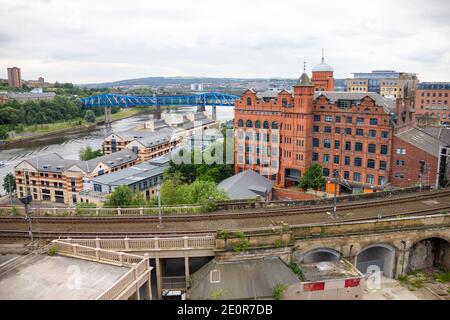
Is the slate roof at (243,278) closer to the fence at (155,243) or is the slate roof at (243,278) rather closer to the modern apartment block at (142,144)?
the fence at (155,243)

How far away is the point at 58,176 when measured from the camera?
53.2 m

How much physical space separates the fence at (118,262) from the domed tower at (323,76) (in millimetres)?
53697

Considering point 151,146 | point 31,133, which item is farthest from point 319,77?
point 31,133

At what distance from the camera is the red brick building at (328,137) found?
151 ft

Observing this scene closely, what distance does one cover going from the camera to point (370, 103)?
46531mm

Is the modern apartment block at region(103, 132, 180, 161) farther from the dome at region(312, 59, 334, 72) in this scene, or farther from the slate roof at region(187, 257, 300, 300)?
the slate roof at region(187, 257, 300, 300)

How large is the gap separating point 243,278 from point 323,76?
53270 mm

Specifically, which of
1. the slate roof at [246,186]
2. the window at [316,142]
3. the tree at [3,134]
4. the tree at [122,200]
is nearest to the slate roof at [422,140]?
the window at [316,142]

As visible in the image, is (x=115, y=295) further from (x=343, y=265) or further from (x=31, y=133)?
(x=31, y=133)

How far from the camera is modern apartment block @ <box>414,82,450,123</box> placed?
93.3 meters

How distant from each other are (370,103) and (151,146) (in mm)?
36646

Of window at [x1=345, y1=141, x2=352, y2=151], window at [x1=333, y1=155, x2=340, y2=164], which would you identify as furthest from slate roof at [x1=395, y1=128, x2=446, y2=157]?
window at [x1=333, y1=155, x2=340, y2=164]
